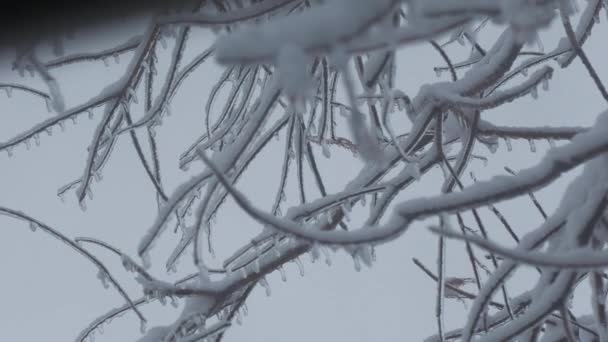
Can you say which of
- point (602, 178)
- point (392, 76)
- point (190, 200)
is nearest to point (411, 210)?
point (602, 178)

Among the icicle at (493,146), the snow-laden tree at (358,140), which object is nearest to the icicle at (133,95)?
the snow-laden tree at (358,140)

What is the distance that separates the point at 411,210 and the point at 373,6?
407 mm

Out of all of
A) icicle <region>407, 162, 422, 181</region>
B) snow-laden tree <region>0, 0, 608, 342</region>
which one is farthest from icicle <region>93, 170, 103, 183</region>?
icicle <region>407, 162, 422, 181</region>

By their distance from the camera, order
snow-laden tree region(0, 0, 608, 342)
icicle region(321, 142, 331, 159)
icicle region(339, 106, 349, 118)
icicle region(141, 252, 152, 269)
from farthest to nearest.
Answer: icicle region(339, 106, 349, 118) < icicle region(321, 142, 331, 159) < icicle region(141, 252, 152, 269) < snow-laden tree region(0, 0, 608, 342)

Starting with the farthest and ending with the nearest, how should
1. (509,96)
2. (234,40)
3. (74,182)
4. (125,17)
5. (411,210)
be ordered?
(74,182), (509,96), (411,210), (125,17), (234,40)

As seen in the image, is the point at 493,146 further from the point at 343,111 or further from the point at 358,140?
the point at 358,140

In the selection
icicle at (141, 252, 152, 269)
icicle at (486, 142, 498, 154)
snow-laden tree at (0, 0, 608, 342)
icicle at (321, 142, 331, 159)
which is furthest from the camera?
icicle at (486, 142, 498, 154)

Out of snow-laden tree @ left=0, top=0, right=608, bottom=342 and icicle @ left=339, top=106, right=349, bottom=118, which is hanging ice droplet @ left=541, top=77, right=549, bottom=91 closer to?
snow-laden tree @ left=0, top=0, right=608, bottom=342

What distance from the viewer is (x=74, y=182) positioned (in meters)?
2.10

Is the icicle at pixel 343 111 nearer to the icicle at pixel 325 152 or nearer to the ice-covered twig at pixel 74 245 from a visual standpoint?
the icicle at pixel 325 152

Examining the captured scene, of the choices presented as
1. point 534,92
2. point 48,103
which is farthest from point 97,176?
point 534,92

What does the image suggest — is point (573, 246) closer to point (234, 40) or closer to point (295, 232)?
point (295, 232)

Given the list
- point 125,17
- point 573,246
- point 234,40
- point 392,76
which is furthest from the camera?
point 392,76

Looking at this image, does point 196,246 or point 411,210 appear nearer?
point 411,210
